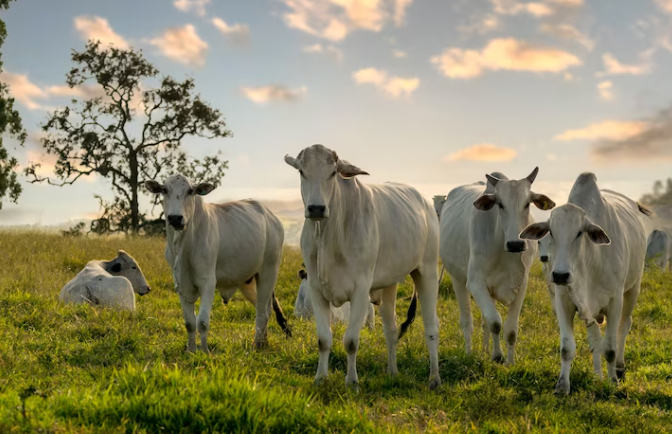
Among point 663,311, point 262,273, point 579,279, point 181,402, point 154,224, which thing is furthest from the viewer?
point 154,224

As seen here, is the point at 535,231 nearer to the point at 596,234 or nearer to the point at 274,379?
the point at 596,234

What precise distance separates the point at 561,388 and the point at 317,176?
11.4ft

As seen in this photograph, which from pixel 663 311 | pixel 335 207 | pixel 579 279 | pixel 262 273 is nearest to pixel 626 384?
pixel 579 279

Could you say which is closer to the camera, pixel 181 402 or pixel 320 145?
pixel 181 402

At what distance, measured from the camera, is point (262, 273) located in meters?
10.1

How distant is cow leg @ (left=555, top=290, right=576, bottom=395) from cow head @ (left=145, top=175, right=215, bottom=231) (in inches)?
182

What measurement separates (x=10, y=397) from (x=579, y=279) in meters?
5.76

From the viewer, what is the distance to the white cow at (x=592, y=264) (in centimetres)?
723

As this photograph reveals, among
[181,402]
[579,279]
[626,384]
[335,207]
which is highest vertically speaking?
[335,207]

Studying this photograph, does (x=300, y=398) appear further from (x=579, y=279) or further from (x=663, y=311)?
(x=663, y=311)

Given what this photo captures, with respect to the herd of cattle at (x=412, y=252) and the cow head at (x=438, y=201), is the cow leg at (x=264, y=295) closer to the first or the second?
the herd of cattle at (x=412, y=252)

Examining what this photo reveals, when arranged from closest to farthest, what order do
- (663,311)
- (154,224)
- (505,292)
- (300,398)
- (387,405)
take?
(300,398) < (387,405) < (505,292) < (663,311) < (154,224)

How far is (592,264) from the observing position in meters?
7.66

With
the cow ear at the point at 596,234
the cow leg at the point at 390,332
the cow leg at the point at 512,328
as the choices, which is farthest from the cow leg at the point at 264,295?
the cow ear at the point at 596,234
